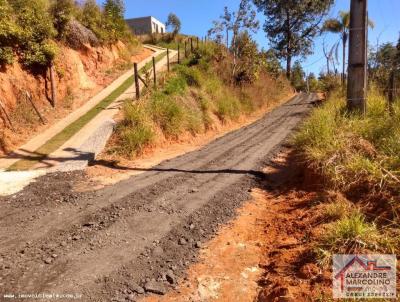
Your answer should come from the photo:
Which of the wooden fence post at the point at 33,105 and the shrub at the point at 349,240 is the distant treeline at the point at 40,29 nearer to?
the wooden fence post at the point at 33,105

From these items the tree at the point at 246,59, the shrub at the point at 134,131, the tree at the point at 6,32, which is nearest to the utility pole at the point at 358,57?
the shrub at the point at 134,131

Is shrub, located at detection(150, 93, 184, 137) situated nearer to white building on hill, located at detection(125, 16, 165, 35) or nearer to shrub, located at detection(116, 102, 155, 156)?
shrub, located at detection(116, 102, 155, 156)

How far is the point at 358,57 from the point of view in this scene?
24.4 ft

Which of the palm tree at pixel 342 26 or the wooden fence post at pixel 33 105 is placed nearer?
the wooden fence post at pixel 33 105

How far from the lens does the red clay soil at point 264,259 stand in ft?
11.0

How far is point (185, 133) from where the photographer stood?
12391 mm

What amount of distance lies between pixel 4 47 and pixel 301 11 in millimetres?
30574

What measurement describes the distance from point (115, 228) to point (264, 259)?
2109mm

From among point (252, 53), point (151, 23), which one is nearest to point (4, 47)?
point (252, 53)

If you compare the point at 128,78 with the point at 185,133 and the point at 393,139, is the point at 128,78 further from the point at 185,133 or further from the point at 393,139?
the point at 393,139

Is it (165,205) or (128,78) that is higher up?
(128,78)

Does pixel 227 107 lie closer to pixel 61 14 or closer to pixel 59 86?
pixel 59 86
